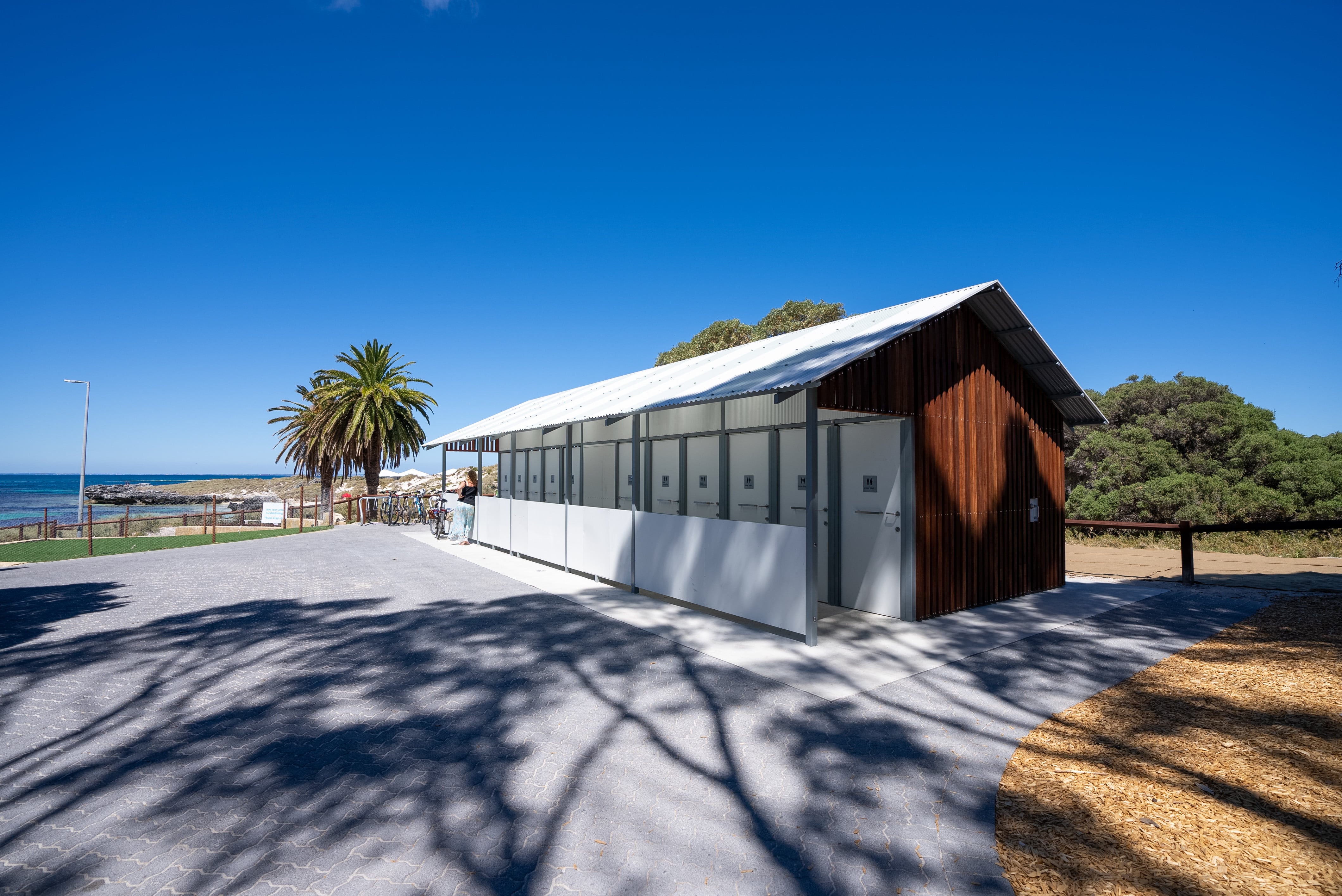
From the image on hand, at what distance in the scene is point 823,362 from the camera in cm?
684

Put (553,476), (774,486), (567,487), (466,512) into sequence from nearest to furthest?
(774,486) → (567,487) → (466,512) → (553,476)

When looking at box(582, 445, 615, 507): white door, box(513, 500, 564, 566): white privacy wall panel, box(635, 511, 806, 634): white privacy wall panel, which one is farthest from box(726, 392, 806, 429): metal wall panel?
box(582, 445, 615, 507): white door

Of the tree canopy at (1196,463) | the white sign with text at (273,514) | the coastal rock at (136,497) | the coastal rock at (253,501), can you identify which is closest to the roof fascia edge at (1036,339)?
the tree canopy at (1196,463)

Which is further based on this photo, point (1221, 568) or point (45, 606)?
point (1221, 568)

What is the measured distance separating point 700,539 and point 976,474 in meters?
3.89

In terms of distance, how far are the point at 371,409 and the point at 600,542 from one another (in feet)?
59.7

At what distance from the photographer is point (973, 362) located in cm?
844

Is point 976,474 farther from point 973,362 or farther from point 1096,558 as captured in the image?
point 1096,558

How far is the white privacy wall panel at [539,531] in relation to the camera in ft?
37.6

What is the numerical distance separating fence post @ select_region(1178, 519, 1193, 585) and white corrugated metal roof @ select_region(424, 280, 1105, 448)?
228 centimetres

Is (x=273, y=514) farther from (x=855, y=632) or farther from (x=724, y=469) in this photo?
(x=855, y=632)

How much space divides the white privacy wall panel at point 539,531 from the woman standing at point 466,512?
119 inches

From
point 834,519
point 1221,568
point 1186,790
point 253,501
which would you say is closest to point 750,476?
point 834,519

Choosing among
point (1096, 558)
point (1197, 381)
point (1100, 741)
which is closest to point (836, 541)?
point (1100, 741)
